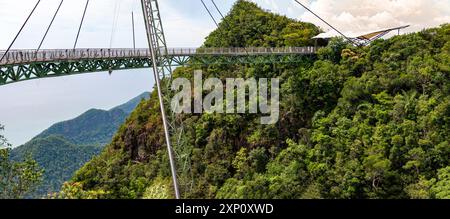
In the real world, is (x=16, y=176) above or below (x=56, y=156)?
above

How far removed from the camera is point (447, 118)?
25.8 metres

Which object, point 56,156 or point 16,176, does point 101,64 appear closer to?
point 16,176

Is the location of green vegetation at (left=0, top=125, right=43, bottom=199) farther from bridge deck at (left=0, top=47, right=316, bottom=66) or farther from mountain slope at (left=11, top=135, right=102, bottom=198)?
mountain slope at (left=11, top=135, right=102, bottom=198)

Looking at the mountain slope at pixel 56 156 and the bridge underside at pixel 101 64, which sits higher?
the bridge underside at pixel 101 64

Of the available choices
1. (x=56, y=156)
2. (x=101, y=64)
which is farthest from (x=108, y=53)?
(x=56, y=156)

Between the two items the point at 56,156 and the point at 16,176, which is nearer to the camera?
the point at 16,176

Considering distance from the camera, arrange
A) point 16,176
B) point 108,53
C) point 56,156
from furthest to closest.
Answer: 1. point 56,156
2. point 108,53
3. point 16,176

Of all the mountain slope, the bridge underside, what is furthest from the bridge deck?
the mountain slope

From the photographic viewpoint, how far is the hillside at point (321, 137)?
2566 centimetres

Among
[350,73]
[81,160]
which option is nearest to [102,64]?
[350,73]

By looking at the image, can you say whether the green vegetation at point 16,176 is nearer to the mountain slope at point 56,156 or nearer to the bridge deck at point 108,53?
the bridge deck at point 108,53

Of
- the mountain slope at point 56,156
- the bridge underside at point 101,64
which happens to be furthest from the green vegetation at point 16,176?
the mountain slope at point 56,156

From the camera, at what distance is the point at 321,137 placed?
29.7m

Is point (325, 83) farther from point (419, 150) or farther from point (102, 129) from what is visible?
point (102, 129)
